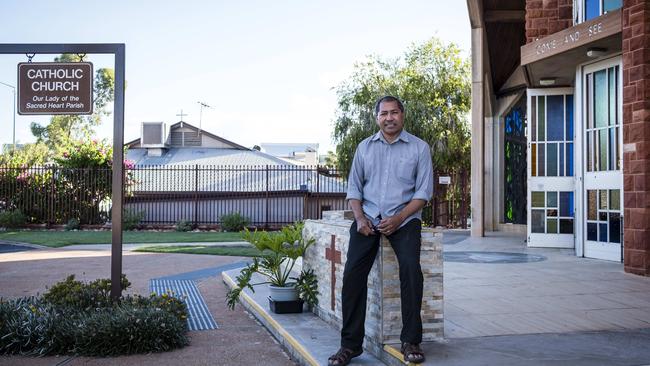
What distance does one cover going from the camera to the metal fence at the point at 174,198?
23688 mm

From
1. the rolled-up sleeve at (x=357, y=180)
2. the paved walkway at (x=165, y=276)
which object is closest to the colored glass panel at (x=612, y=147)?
the paved walkway at (x=165, y=276)

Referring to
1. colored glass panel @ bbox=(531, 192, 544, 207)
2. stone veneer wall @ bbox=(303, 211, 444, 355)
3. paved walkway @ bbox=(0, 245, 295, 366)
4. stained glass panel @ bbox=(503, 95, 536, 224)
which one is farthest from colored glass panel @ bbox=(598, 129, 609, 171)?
stained glass panel @ bbox=(503, 95, 536, 224)

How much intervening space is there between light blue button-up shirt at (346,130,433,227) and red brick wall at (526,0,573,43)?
861 centimetres

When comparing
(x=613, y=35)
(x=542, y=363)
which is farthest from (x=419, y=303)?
(x=613, y=35)

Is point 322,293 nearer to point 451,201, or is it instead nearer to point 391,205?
point 391,205

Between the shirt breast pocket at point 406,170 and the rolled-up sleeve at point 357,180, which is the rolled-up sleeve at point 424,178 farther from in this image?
the rolled-up sleeve at point 357,180

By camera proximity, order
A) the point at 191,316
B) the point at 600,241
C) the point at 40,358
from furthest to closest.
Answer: the point at 600,241 < the point at 191,316 < the point at 40,358

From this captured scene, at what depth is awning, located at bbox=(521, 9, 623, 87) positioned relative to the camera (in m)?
9.38

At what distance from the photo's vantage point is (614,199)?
400 inches

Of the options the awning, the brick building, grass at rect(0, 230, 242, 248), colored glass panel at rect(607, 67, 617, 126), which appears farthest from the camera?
grass at rect(0, 230, 242, 248)

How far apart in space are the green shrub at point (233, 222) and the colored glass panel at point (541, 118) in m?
12.3

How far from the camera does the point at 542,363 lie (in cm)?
406

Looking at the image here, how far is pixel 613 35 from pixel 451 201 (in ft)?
47.9

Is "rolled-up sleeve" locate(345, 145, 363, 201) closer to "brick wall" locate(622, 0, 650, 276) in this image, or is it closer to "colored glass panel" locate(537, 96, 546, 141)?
"brick wall" locate(622, 0, 650, 276)
